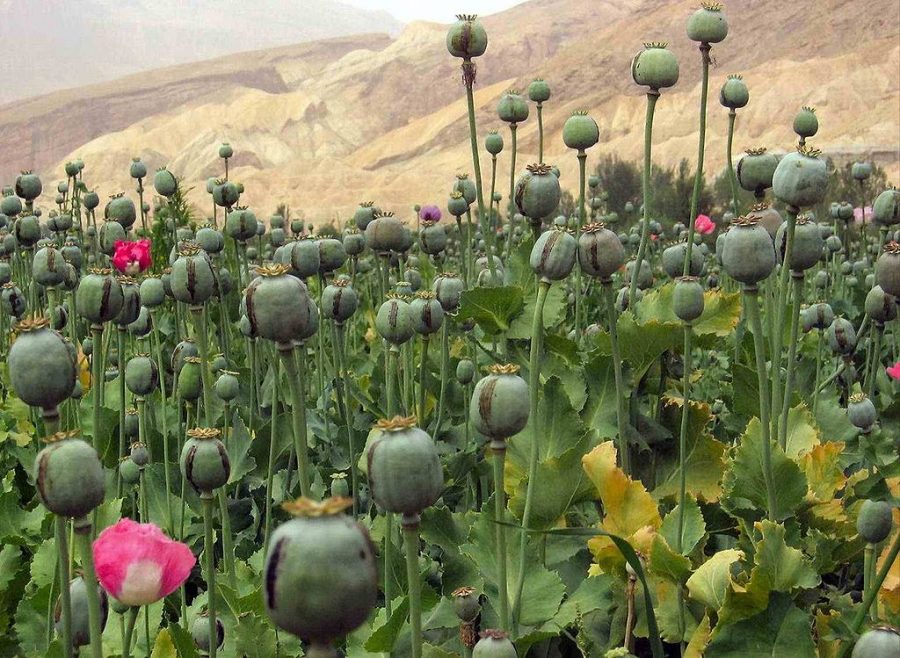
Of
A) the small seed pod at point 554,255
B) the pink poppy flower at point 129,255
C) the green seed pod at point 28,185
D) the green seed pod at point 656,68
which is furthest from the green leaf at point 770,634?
the green seed pod at point 28,185

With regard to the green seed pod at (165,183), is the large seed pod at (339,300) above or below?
below

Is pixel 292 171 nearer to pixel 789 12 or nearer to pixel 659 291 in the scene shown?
pixel 789 12

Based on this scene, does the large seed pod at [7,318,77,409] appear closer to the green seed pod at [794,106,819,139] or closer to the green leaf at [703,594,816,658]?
the green leaf at [703,594,816,658]

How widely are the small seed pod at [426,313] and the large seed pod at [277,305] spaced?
77cm

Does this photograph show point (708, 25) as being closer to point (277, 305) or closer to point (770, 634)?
point (770, 634)

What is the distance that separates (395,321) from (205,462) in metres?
0.48

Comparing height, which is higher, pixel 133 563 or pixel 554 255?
pixel 554 255

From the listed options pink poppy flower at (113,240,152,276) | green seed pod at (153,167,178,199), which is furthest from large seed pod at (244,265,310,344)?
green seed pod at (153,167,178,199)

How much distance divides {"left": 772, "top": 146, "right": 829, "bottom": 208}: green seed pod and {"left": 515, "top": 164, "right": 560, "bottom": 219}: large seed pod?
350mm

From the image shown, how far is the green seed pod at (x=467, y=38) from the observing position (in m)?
2.00

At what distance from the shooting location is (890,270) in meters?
1.71

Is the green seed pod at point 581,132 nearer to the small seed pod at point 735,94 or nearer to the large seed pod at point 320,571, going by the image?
the small seed pod at point 735,94

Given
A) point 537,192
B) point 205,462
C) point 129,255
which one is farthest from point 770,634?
point 129,255

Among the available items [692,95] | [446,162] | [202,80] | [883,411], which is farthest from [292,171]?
[883,411]
